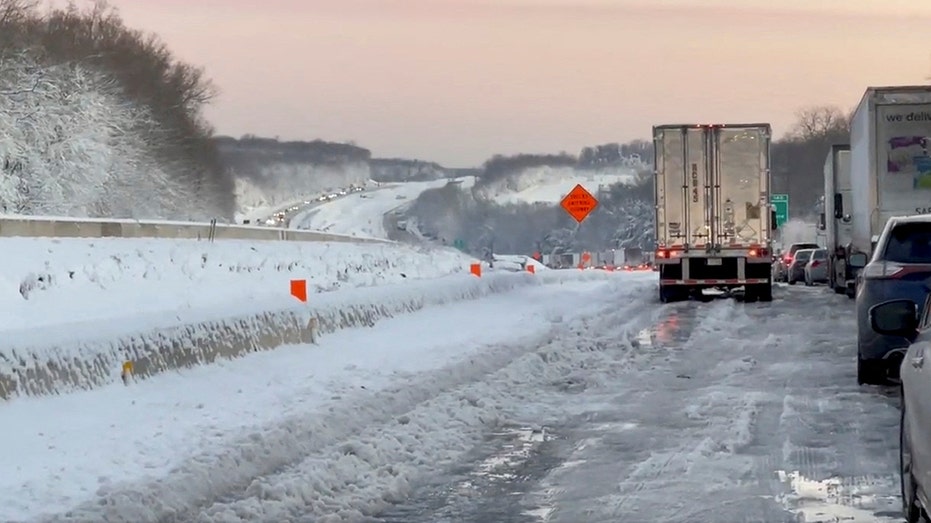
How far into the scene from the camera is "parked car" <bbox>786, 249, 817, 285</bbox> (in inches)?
2030

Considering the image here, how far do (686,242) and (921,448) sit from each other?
84.0ft

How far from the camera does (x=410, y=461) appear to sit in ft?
33.2

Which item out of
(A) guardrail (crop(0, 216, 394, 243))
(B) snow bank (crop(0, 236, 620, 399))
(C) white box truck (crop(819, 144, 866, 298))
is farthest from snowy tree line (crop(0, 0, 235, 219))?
(C) white box truck (crop(819, 144, 866, 298))

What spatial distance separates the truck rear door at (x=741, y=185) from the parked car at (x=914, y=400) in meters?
23.9

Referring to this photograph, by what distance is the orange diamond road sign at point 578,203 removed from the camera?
37469mm

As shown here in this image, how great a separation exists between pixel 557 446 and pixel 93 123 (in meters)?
56.6

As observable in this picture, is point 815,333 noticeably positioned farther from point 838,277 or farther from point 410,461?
point 838,277

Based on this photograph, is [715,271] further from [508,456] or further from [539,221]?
[539,221]

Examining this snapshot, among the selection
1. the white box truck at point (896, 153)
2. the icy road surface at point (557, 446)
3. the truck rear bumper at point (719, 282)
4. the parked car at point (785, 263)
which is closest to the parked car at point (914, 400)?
the icy road surface at point (557, 446)

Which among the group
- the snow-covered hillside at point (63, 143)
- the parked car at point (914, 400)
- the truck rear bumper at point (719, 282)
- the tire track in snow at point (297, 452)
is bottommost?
the truck rear bumper at point (719, 282)

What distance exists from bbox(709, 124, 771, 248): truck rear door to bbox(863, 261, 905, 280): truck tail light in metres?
18.2

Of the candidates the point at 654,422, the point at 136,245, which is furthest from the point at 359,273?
the point at 654,422

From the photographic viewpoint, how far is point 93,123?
211ft

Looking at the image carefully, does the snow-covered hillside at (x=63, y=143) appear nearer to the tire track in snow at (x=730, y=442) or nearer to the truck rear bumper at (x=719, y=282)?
the truck rear bumper at (x=719, y=282)
